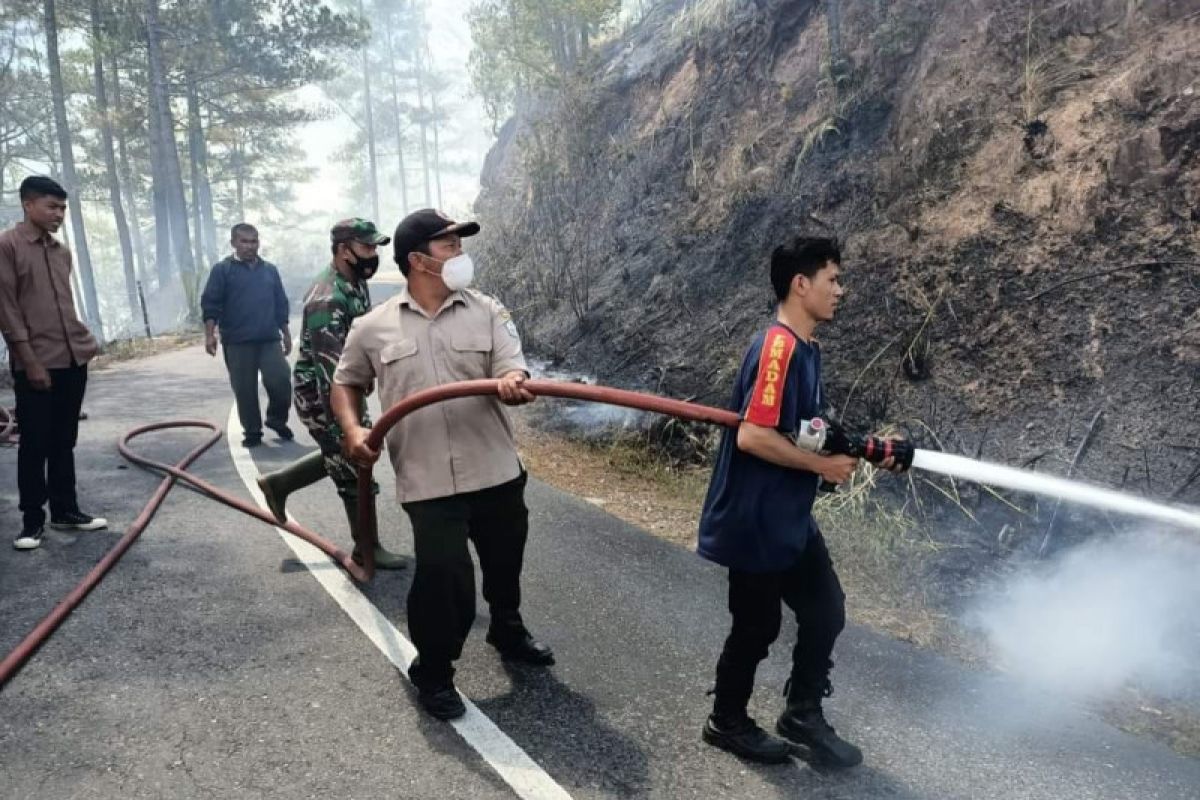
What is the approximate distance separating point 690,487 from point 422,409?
3630 millimetres

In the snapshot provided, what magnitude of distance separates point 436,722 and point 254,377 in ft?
17.4

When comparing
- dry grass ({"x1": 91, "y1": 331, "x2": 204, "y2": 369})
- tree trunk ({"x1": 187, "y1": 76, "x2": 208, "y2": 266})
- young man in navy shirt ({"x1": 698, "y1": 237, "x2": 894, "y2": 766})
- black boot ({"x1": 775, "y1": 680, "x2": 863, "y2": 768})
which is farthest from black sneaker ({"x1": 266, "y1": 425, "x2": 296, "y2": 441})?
tree trunk ({"x1": 187, "y1": 76, "x2": 208, "y2": 266})

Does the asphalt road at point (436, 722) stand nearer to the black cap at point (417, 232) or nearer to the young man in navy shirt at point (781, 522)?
the young man in navy shirt at point (781, 522)

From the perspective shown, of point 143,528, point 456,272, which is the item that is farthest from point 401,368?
point 143,528

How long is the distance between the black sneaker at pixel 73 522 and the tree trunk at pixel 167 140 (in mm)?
19356

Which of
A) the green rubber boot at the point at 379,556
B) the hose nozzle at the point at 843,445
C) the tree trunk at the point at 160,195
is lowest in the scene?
the green rubber boot at the point at 379,556

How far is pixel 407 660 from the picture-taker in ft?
11.3

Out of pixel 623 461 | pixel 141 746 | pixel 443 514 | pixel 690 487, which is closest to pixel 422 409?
pixel 443 514

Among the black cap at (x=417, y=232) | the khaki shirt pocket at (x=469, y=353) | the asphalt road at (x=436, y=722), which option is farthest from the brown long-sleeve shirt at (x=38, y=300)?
the khaki shirt pocket at (x=469, y=353)

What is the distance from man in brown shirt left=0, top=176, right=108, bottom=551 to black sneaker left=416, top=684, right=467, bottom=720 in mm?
3056

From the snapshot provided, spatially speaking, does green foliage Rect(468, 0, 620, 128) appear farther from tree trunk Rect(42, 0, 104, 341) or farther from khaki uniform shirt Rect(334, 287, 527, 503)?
tree trunk Rect(42, 0, 104, 341)

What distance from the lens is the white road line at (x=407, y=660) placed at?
8.66ft

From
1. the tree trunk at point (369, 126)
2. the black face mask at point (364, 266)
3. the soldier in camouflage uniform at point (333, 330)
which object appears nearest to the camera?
the soldier in camouflage uniform at point (333, 330)

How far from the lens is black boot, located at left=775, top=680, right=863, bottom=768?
9.08ft
